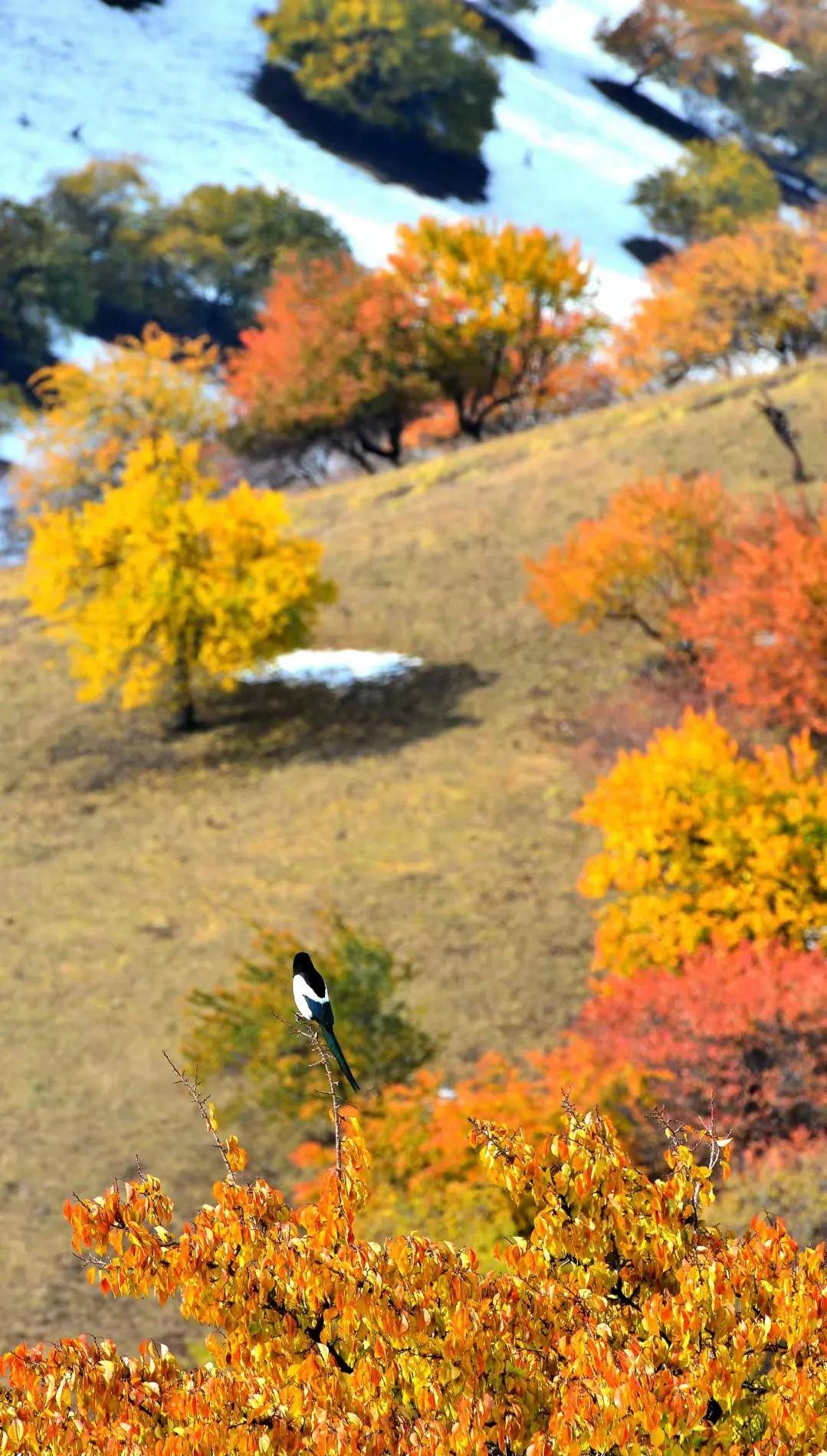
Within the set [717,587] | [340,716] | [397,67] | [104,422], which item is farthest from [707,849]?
[397,67]

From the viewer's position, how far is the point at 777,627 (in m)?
16.6

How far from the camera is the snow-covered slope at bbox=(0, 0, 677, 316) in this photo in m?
71.0

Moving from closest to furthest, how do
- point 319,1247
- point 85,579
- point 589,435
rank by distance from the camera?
1. point 319,1247
2. point 85,579
3. point 589,435

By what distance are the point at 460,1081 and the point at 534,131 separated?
8133cm

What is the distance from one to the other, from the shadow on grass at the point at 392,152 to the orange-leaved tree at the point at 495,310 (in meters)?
37.7

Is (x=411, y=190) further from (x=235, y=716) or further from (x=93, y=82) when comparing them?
Result: (x=235, y=716)

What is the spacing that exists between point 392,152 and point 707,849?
235 feet

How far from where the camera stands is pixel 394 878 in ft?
54.3

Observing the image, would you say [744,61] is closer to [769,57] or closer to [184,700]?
[769,57]

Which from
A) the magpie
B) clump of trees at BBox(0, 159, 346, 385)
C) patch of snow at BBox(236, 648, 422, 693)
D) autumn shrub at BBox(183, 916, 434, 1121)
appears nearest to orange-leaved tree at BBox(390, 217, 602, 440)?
patch of snow at BBox(236, 648, 422, 693)

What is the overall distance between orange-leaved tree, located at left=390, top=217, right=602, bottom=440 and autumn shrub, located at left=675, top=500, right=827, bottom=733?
70.0 feet

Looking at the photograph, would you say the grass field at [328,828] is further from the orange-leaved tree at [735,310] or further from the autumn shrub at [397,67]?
the autumn shrub at [397,67]


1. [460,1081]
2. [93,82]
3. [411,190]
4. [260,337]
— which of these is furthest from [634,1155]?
[93,82]

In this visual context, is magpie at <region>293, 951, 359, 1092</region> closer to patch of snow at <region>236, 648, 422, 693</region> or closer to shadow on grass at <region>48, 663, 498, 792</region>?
shadow on grass at <region>48, 663, 498, 792</region>
